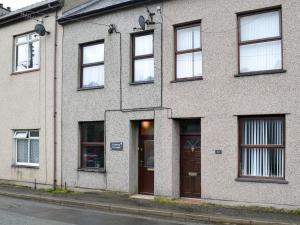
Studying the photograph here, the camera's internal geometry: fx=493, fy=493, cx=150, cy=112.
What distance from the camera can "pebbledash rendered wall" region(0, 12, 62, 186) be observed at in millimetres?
19547

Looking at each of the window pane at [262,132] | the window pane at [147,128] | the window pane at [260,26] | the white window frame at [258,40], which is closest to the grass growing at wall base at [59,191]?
the window pane at [147,128]

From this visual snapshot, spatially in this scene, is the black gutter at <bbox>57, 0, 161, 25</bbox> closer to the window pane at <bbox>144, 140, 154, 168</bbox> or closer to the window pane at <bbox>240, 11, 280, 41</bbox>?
the window pane at <bbox>240, 11, 280, 41</bbox>

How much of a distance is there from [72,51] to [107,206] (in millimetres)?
6763

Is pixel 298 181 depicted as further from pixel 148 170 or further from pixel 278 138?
pixel 148 170

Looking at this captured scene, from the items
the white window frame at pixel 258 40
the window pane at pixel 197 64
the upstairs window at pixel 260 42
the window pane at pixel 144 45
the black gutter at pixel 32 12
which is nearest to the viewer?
the white window frame at pixel 258 40

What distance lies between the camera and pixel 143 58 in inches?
663

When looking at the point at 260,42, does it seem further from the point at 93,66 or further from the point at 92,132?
the point at 92,132

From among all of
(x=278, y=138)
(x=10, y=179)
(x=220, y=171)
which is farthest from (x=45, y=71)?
(x=278, y=138)

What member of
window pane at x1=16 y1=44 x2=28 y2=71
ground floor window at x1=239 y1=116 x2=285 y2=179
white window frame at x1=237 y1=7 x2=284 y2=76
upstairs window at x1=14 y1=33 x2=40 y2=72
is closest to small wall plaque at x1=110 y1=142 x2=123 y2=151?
ground floor window at x1=239 y1=116 x2=285 y2=179

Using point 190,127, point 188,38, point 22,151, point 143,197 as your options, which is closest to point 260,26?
point 188,38

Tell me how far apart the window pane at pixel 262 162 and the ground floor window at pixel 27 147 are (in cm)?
939

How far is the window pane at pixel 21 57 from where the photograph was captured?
21.0m

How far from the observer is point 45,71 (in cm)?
1986

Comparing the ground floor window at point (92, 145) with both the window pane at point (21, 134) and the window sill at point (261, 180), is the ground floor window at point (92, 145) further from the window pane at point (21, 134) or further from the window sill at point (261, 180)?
the window sill at point (261, 180)
